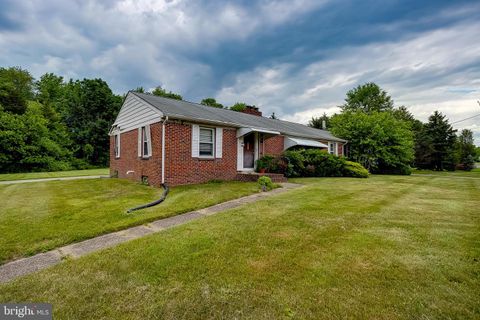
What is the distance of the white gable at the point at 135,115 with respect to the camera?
10.2 metres

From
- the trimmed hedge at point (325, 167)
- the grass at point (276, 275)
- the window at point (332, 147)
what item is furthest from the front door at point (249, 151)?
the window at point (332, 147)

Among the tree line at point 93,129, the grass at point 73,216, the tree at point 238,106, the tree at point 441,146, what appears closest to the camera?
the grass at point 73,216

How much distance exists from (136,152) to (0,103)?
2434 centimetres

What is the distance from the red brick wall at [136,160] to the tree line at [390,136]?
18.3 m

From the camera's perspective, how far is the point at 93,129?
100 feet

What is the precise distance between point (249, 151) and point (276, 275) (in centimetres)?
1039

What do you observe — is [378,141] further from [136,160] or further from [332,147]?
[136,160]

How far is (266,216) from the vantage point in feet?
16.7

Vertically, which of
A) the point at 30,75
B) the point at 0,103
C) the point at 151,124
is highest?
the point at 30,75

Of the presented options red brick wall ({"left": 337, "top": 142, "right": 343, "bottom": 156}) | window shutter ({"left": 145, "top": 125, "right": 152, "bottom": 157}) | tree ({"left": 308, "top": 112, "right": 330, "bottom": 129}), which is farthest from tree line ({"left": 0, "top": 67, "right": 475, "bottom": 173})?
window shutter ({"left": 145, "top": 125, "right": 152, "bottom": 157})

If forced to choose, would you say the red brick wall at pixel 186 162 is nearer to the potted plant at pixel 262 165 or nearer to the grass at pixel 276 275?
the potted plant at pixel 262 165

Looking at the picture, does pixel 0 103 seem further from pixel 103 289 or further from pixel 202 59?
pixel 103 289

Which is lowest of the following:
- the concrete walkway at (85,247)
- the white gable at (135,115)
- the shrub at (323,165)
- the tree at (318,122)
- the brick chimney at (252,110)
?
the concrete walkway at (85,247)

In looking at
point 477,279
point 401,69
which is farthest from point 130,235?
point 401,69
